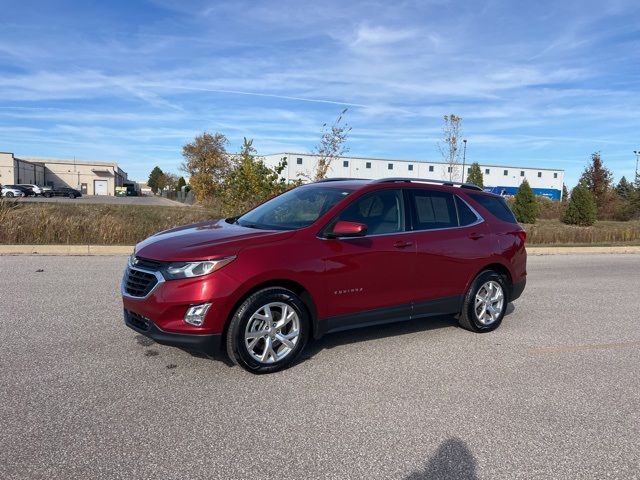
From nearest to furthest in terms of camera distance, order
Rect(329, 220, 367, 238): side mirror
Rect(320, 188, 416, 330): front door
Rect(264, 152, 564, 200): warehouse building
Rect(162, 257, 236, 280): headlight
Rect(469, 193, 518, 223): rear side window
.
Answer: Rect(162, 257, 236, 280): headlight < Rect(329, 220, 367, 238): side mirror < Rect(320, 188, 416, 330): front door < Rect(469, 193, 518, 223): rear side window < Rect(264, 152, 564, 200): warehouse building

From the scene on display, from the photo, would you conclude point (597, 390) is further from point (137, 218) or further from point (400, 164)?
point (400, 164)

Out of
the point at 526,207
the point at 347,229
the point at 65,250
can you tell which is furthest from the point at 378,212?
the point at 526,207

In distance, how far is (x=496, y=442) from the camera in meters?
3.70

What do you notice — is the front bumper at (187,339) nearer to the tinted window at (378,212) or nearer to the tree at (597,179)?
the tinted window at (378,212)

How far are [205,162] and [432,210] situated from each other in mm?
37135

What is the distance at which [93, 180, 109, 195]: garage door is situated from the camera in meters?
97.4

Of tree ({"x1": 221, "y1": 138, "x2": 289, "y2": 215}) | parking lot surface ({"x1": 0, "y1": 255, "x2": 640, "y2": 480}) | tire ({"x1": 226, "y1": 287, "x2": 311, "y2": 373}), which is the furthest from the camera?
tree ({"x1": 221, "y1": 138, "x2": 289, "y2": 215})

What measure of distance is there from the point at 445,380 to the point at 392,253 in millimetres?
1361

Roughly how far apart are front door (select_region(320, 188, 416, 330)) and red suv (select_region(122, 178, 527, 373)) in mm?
12

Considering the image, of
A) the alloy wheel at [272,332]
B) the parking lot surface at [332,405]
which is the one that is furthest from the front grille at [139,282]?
the alloy wheel at [272,332]

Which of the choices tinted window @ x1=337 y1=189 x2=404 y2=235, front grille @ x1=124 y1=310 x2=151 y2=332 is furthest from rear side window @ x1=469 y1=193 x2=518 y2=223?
front grille @ x1=124 y1=310 x2=151 y2=332

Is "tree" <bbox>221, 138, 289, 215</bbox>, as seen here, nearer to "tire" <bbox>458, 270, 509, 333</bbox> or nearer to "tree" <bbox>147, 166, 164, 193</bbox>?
"tire" <bbox>458, 270, 509, 333</bbox>

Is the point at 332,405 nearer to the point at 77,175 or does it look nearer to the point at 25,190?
the point at 25,190

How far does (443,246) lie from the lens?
5.96 metres
